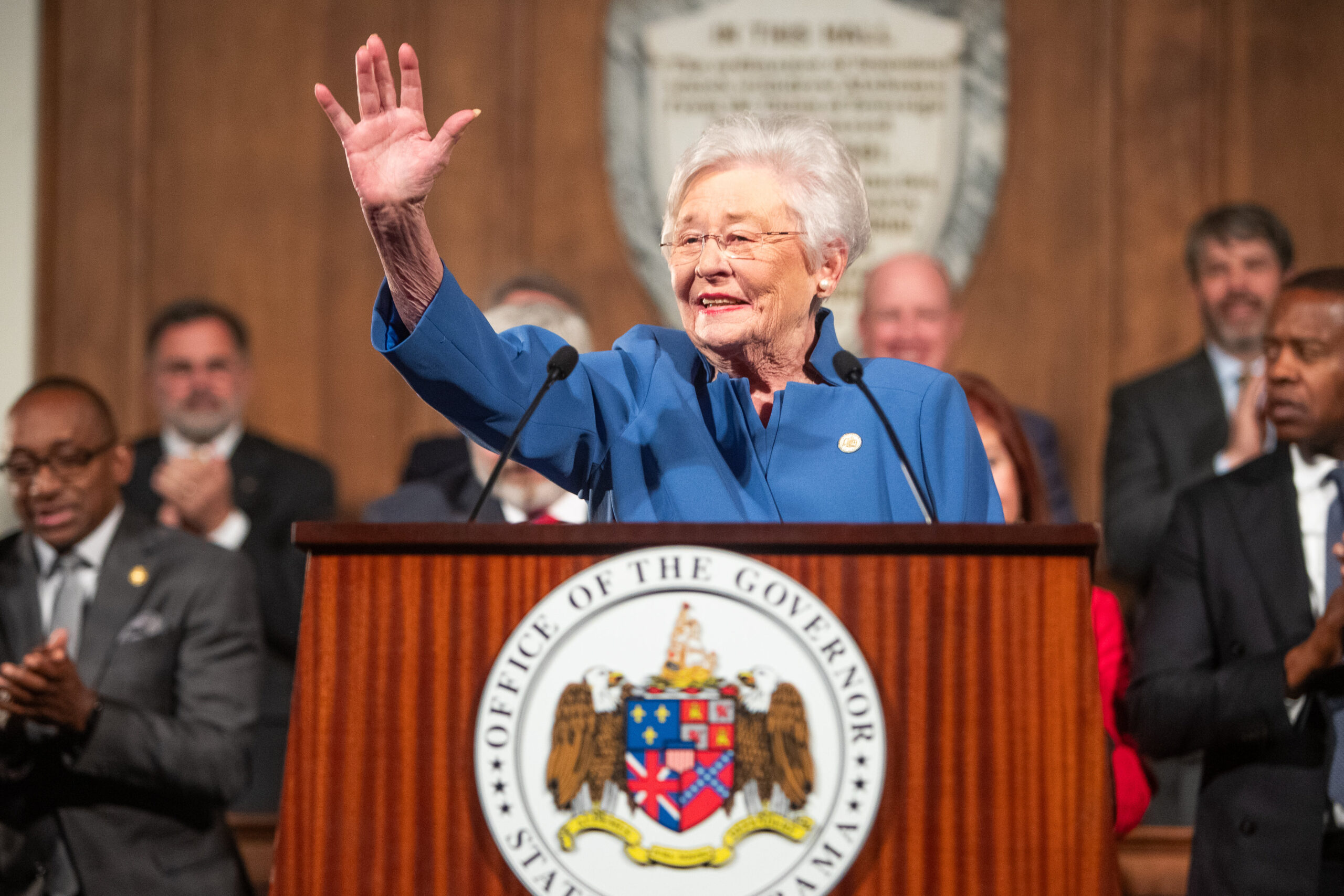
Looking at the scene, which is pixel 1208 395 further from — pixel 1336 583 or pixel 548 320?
pixel 548 320

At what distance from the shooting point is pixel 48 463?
318 cm

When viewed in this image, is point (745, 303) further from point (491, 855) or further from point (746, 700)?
point (491, 855)

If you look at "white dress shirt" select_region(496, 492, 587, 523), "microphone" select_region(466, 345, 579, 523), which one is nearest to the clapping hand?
"microphone" select_region(466, 345, 579, 523)

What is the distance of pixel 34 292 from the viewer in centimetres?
491

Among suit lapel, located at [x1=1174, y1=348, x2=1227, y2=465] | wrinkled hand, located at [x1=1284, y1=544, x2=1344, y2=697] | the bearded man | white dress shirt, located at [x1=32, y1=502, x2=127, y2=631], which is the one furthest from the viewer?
suit lapel, located at [x1=1174, y1=348, x2=1227, y2=465]

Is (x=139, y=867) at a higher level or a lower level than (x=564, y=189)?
lower

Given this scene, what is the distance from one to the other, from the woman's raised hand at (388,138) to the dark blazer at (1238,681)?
1.62m

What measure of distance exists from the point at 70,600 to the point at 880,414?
2110mm

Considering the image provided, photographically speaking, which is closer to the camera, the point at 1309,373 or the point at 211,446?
the point at 1309,373

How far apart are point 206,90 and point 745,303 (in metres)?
3.67

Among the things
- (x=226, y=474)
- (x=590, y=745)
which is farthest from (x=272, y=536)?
(x=590, y=745)

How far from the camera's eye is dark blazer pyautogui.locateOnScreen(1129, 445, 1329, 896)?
96.6 inches

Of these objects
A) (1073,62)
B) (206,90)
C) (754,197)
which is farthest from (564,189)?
(754,197)

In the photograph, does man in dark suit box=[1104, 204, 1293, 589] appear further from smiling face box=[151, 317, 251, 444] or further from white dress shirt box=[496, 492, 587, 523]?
smiling face box=[151, 317, 251, 444]
